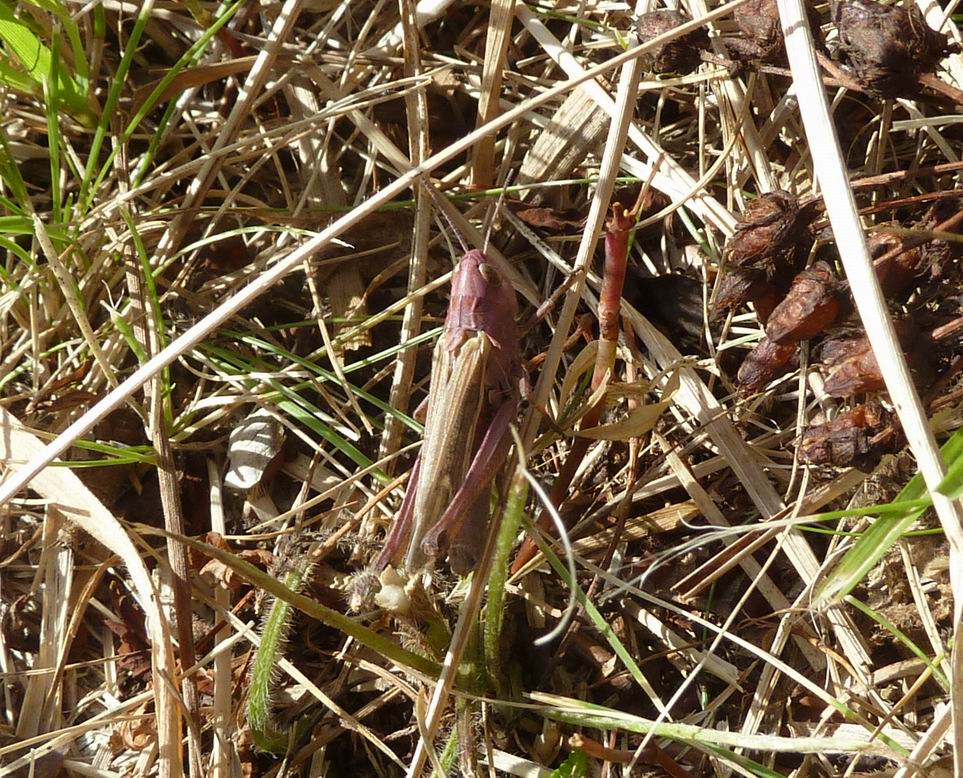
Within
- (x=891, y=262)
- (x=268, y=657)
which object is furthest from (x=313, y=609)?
(x=891, y=262)

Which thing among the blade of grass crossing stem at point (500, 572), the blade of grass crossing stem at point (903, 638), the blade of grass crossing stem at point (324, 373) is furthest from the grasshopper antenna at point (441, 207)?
the blade of grass crossing stem at point (903, 638)

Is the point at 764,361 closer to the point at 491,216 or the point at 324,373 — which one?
the point at 491,216

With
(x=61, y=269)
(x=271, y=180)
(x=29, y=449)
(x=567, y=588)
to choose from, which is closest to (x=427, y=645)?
(x=567, y=588)

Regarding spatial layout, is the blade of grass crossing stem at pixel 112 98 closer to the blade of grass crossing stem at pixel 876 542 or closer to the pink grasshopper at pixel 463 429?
the pink grasshopper at pixel 463 429

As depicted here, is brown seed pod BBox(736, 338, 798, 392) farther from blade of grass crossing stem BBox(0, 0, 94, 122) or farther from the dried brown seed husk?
blade of grass crossing stem BBox(0, 0, 94, 122)

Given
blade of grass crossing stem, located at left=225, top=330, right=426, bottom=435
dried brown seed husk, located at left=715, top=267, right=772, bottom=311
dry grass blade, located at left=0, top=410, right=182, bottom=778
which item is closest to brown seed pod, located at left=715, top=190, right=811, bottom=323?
dried brown seed husk, located at left=715, top=267, right=772, bottom=311

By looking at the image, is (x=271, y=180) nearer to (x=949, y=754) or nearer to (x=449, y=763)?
(x=449, y=763)
